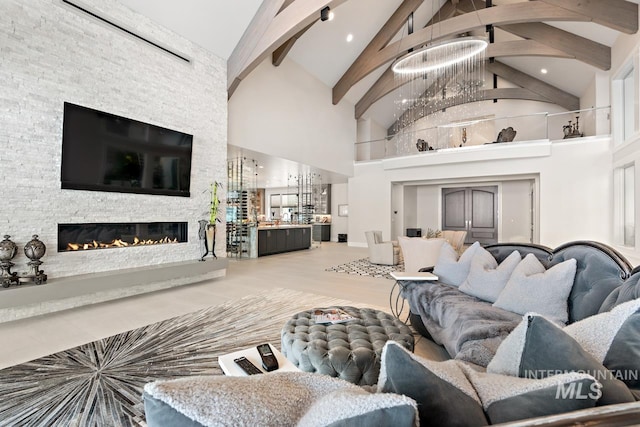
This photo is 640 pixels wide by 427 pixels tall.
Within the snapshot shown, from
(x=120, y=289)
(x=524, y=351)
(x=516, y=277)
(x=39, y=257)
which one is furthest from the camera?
(x=120, y=289)

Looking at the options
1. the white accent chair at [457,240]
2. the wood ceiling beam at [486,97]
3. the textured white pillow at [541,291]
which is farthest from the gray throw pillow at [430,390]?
the wood ceiling beam at [486,97]

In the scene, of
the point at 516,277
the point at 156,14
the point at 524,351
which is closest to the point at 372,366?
the point at 524,351

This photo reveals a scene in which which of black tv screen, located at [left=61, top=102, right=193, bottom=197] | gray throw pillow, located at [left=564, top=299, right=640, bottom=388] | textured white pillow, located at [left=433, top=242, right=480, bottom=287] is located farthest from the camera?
black tv screen, located at [left=61, top=102, right=193, bottom=197]

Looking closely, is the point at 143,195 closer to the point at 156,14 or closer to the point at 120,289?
the point at 120,289

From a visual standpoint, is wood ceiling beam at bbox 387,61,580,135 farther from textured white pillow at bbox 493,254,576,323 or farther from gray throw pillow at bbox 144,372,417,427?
gray throw pillow at bbox 144,372,417,427

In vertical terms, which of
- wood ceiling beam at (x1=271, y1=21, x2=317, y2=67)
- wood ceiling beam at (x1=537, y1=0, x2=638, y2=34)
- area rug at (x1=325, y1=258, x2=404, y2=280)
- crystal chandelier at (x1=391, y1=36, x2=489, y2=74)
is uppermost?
wood ceiling beam at (x1=271, y1=21, x2=317, y2=67)

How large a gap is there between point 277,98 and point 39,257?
20.4ft

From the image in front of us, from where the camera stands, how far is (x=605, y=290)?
1.95 metres

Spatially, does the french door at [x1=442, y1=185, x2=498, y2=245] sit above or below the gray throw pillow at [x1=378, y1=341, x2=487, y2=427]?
above

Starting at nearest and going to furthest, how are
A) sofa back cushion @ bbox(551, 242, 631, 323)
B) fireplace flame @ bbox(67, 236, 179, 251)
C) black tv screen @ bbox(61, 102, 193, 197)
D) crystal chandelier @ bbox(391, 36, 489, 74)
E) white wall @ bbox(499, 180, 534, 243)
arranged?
sofa back cushion @ bbox(551, 242, 631, 323), black tv screen @ bbox(61, 102, 193, 197), fireplace flame @ bbox(67, 236, 179, 251), crystal chandelier @ bbox(391, 36, 489, 74), white wall @ bbox(499, 180, 534, 243)

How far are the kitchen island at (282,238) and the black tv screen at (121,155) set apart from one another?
4046 mm

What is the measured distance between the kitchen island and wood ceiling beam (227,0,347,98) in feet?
14.5

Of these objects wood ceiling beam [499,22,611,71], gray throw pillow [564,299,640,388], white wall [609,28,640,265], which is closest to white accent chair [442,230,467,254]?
white wall [609,28,640,265]

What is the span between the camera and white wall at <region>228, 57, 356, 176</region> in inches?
287
